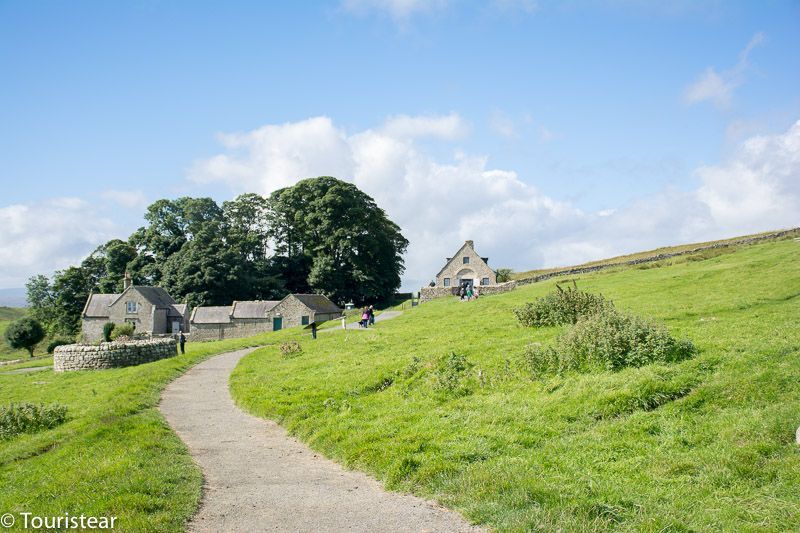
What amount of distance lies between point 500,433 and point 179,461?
5907 mm

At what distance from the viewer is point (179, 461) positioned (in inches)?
416

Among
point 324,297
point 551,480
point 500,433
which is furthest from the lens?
point 324,297

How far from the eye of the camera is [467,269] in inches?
2795

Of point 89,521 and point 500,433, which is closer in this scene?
point 89,521

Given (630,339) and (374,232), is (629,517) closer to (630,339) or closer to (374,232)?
(630,339)

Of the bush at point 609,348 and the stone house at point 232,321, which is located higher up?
the stone house at point 232,321

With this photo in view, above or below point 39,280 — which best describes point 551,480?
below

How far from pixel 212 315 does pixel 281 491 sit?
66.2 m

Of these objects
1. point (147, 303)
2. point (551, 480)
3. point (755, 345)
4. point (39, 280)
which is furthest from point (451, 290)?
point (39, 280)

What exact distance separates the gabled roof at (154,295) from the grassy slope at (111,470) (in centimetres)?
5960

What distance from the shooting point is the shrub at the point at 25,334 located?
77.4m

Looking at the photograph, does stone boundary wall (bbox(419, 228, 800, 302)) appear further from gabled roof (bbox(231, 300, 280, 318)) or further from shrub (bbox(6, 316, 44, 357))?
shrub (bbox(6, 316, 44, 357))

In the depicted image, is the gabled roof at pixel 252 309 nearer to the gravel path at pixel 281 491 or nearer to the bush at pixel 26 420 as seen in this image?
the bush at pixel 26 420

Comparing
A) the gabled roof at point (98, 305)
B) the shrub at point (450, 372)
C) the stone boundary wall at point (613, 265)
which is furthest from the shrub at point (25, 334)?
the shrub at point (450, 372)
